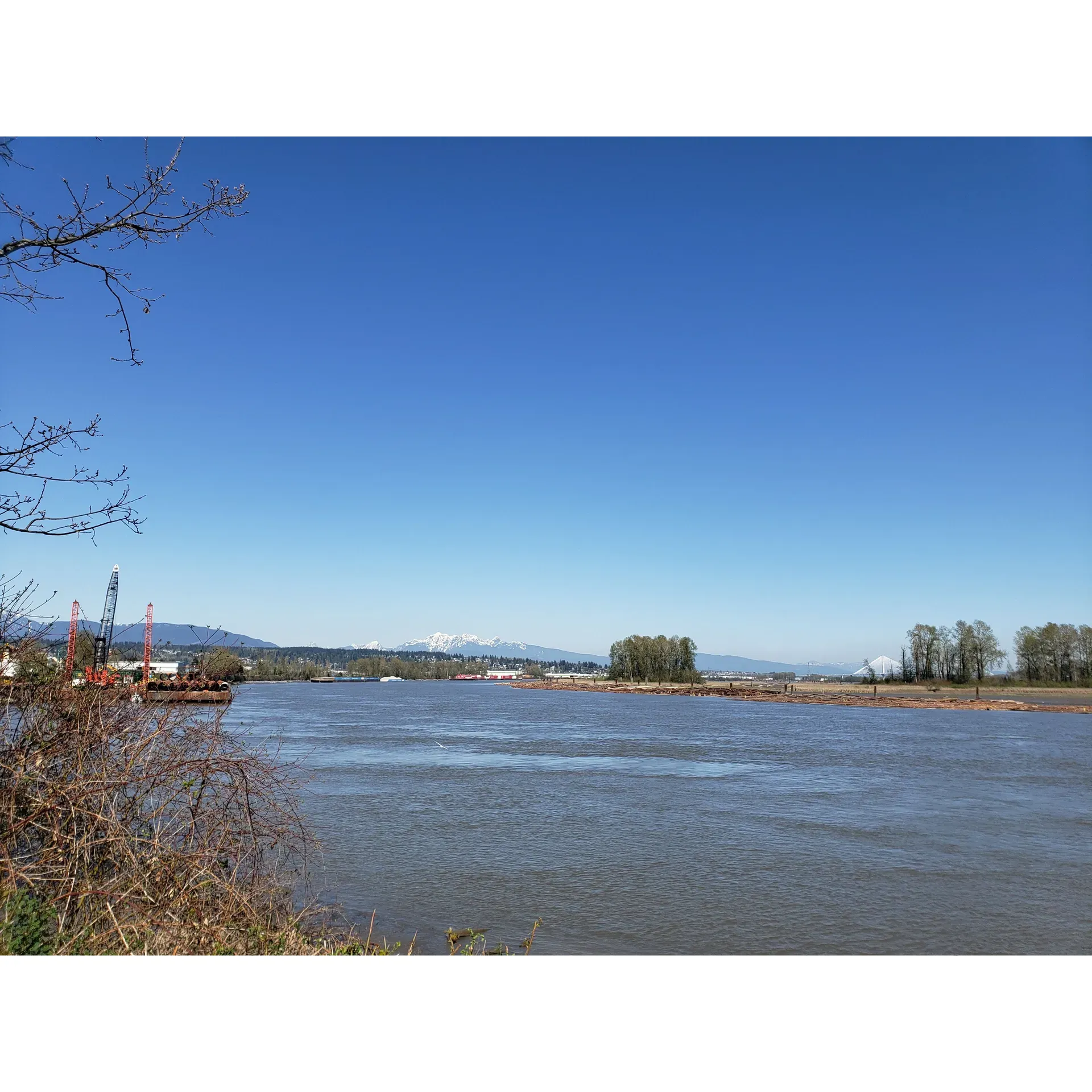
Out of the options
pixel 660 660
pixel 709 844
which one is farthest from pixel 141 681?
pixel 660 660

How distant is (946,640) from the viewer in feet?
221

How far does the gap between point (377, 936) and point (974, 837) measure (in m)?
8.17

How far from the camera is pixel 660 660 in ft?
309

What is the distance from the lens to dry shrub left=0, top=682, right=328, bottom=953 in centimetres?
335

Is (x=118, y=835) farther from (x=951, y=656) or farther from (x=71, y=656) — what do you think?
(x=951, y=656)

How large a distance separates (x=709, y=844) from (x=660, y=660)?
86169 millimetres

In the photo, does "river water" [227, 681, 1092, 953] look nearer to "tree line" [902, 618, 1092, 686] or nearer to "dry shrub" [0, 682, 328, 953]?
"dry shrub" [0, 682, 328, 953]

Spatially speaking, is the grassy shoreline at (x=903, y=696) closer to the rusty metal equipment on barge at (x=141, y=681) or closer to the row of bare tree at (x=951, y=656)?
the row of bare tree at (x=951, y=656)

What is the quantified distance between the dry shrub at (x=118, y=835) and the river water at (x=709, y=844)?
83.7 inches

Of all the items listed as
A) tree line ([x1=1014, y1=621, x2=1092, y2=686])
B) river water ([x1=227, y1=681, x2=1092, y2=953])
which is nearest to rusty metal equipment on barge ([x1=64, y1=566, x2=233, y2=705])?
river water ([x1=227, y1=681, x2=1092, y2=953])

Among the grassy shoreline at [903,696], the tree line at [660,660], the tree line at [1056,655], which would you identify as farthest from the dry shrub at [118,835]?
the tree line at [660,660]
